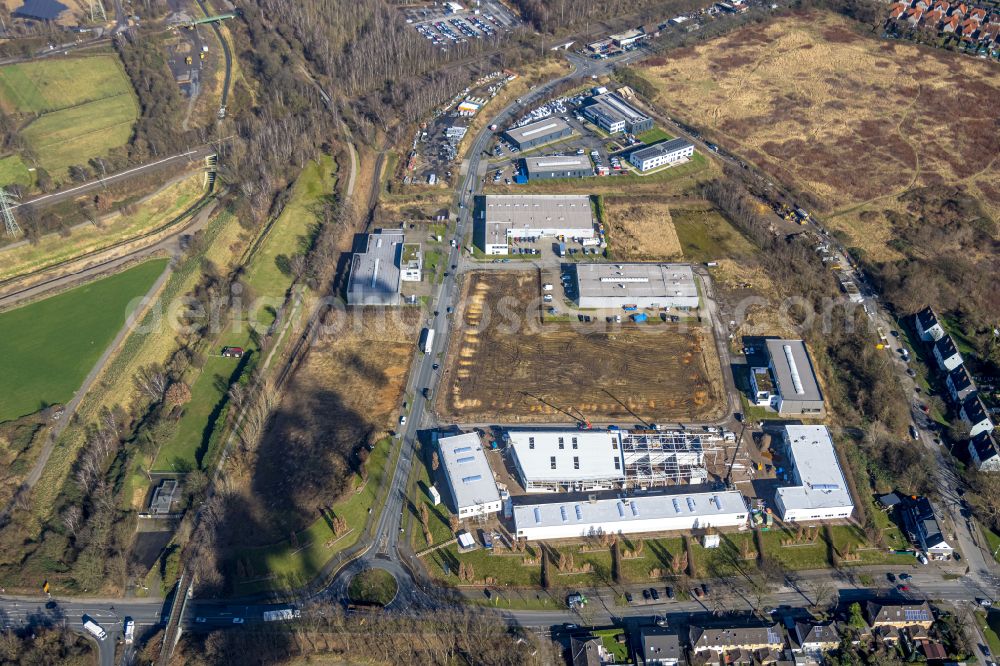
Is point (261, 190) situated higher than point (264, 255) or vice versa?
point (261, 190)

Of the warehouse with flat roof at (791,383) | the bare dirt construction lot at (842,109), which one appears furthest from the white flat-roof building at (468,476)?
the bare dirt construction lot at (842,109)

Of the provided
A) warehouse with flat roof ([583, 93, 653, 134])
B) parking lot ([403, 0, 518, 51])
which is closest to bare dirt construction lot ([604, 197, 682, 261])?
warehouse with flat roof ([583, 93, 653, 134])

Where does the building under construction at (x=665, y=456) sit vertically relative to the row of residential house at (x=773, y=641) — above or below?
above

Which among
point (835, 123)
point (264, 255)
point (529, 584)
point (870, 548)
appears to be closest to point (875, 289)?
point (870, 548)

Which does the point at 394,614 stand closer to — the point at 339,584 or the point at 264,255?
the point at 339,584

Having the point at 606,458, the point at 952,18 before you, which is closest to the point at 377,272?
the point at 606,458

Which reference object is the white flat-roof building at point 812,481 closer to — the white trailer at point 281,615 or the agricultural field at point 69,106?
the white trailer at point 281,615
